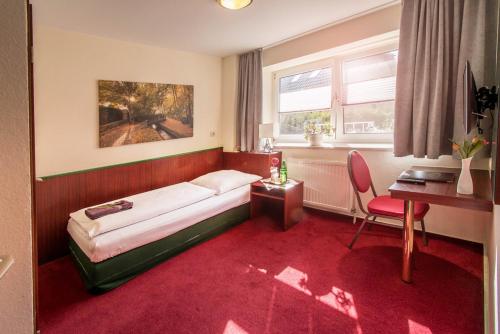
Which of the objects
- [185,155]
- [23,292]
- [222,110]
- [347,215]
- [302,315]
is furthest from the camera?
[222,110]

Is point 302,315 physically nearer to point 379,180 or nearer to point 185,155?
point 379,180

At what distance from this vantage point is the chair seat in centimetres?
202

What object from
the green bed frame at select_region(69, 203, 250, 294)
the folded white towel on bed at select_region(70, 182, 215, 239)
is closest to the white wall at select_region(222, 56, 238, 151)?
the folded white towel on bed at select_region(70, 182, 215, 239)

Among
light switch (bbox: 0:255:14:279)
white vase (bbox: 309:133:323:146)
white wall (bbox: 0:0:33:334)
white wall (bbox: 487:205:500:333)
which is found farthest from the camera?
white vase (bbox: 309:133:323:146)

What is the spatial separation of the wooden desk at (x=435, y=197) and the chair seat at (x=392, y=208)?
278 mm

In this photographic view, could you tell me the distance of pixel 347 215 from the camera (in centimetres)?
314

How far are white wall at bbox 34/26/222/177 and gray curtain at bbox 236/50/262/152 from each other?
88 centimetres

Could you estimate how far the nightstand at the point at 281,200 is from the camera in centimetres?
285

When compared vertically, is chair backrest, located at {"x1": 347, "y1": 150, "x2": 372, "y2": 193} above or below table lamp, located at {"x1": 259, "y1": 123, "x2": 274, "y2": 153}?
below

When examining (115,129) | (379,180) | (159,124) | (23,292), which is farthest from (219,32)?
(23,292)

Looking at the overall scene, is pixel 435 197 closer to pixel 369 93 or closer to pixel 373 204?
pixel 373 204

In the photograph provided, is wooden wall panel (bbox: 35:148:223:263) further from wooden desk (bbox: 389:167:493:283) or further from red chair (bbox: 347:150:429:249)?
wooden desk (bbox: 389:167:493:283)

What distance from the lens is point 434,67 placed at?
85.3 inches

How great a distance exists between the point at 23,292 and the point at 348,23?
3.25m
